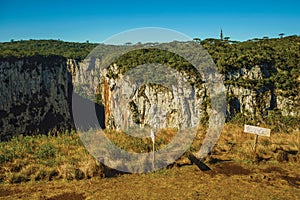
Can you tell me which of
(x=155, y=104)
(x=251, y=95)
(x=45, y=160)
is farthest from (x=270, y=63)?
(x=45, y=160)

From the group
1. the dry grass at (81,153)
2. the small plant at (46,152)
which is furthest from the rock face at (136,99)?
the small plant at (46,152)

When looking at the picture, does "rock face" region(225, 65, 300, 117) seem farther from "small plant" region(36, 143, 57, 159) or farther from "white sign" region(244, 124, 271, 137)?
"small plant" region(36, 143, 57, 159)

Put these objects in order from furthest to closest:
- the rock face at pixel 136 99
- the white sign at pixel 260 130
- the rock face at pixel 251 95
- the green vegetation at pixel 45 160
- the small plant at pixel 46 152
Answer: the rock face at pixel 251 95 < the rock face at pixel 136 99 < the small plant at pixel 46 152 < the white sign at pixel 260 130 < the green vegetation at pixel 45 160

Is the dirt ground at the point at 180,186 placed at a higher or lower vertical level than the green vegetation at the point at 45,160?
lower

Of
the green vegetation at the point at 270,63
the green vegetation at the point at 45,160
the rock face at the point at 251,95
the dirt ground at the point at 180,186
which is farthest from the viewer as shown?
the rock face at the point at 251,95

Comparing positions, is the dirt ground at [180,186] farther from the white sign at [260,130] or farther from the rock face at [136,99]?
the rock face at [136,99]

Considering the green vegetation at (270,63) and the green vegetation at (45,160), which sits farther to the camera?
the green vegetation at (270,63)

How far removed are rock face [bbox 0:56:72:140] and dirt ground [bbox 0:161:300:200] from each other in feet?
158

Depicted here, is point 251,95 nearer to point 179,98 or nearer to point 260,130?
point 179,98

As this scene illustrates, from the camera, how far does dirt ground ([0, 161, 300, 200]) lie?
586cm

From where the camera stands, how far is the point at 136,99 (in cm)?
3622

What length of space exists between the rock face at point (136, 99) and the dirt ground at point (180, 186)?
563 inches

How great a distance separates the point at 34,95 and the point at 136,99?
34.8 metres

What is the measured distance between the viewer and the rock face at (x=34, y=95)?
182 ft
